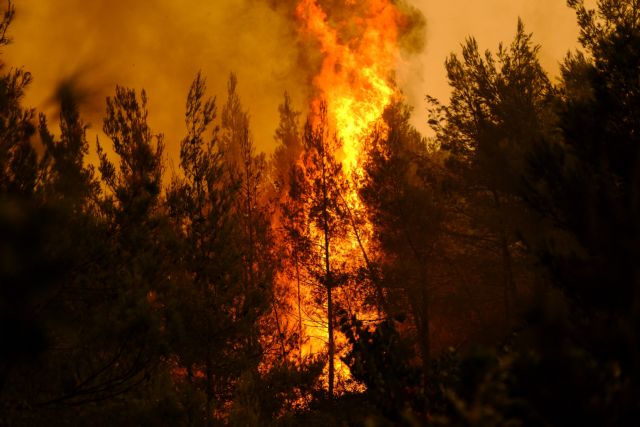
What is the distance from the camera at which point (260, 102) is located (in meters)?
36.8

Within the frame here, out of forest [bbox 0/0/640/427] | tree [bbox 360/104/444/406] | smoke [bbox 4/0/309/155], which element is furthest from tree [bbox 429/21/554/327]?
smoke [bbox 4/0/309/155]

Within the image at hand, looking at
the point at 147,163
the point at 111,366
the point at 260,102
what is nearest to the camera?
the point at 111,366

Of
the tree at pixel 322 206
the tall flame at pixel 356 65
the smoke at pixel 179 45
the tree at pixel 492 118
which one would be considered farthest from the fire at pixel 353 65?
the tree at pixel 492 118

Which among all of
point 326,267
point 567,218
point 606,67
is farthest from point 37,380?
point 326,267

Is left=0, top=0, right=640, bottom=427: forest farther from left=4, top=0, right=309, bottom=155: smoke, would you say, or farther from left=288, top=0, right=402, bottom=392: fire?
left=4, top=0, right=309, bottom=155: smoke

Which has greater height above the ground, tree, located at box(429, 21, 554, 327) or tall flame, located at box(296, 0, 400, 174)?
tall flame, located at box(296, 0, 400, 174)

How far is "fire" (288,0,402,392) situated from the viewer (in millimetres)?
22969

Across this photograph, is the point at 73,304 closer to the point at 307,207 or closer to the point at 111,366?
the point at 111,366

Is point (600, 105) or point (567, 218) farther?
point (600, 105)

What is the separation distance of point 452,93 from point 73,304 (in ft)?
42.3

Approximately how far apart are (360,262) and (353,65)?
10436 millimetres

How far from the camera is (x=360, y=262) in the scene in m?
19.0

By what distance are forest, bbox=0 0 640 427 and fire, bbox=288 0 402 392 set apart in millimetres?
1324

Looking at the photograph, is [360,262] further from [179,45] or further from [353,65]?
[179,45]
